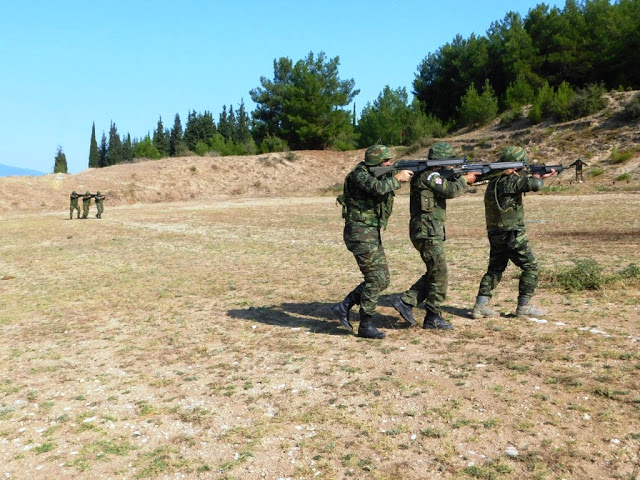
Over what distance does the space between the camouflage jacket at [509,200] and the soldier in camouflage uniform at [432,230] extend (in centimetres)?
40

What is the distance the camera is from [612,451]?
3.52m

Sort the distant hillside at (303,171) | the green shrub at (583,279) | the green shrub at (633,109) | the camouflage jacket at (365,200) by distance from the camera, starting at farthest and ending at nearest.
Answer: the green shrub at (633,109)
the distant hillside at (303,171)
the green shrub at (583,279)
the camouflage jacket at (365,200)

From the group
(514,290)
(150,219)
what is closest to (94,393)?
(514,290)

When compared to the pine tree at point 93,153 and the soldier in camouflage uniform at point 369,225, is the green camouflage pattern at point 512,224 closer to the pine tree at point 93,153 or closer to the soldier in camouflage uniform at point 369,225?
the soldier in camouflage uniform at point 369,225

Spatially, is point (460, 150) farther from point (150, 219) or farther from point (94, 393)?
point (94, 393)

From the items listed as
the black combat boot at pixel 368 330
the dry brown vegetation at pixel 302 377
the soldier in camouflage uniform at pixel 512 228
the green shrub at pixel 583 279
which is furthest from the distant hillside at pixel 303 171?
the black combat boot at pixel 368 330

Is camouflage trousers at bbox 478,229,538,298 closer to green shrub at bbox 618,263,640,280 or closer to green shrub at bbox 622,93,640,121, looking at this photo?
green shrub at bbox 618,263,640,280

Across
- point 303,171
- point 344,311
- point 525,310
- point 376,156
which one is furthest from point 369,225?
point 303,171

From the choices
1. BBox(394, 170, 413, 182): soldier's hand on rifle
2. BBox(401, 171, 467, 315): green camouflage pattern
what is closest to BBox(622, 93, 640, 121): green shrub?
BBox(401, 171, 467, 315): green camouflage pattern

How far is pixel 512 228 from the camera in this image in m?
6.51

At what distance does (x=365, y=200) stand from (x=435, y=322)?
60.7 inches

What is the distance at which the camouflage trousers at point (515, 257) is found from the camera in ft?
21.4

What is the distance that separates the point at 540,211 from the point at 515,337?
16.4 m

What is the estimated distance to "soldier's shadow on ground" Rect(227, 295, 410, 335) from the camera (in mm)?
6770
